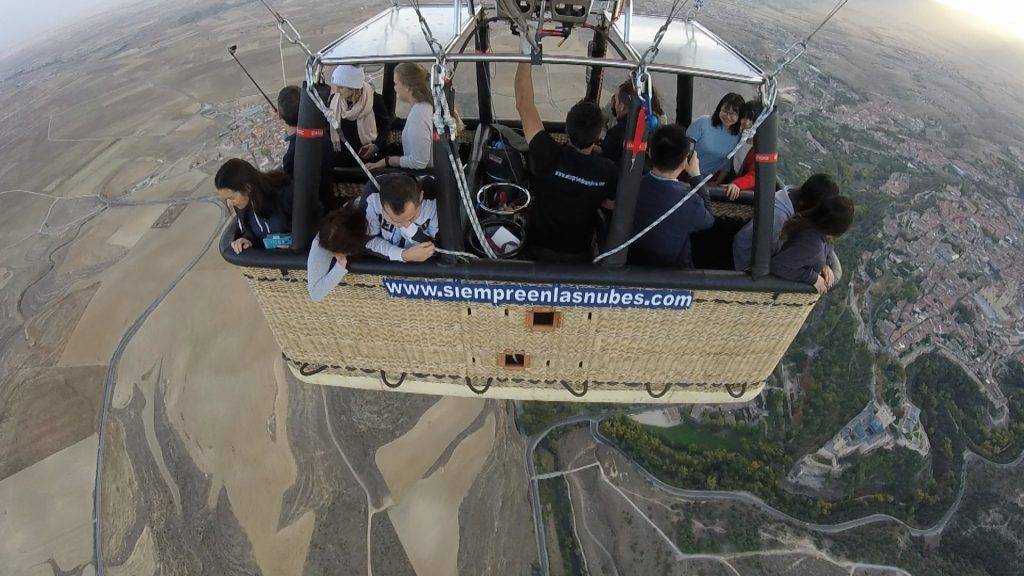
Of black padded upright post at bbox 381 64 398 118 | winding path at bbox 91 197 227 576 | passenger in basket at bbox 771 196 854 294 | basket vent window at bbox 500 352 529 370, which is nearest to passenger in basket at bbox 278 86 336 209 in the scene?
black padded upright post at bbox 381 64 398 118

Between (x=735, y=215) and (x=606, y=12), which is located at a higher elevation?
(x=606, y=12)

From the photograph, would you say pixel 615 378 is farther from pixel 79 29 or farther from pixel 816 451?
pixel 79 29

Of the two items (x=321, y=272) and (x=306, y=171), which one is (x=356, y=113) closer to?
(x=306, y=171)

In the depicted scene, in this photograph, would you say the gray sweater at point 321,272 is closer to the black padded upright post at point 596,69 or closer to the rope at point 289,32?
the rope at point 289,32

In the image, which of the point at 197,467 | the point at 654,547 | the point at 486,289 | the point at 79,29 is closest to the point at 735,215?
the point at 486,289

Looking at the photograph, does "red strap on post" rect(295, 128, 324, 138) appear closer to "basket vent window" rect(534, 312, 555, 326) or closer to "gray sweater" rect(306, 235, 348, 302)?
"gray sweater" rect(306, 235, 348, 302)

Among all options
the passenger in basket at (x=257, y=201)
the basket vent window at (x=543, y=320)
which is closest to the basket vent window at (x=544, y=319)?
the basket vent window at (x=543, y=320)
